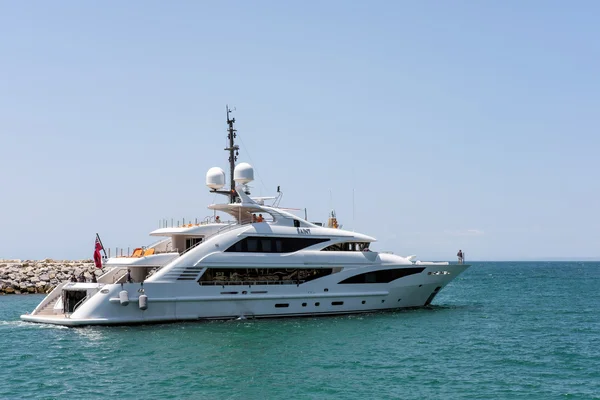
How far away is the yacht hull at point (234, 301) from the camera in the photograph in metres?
25.0

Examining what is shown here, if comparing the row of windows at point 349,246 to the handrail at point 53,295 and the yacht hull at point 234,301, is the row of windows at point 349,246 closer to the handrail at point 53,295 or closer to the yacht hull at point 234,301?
the yacht hull at point 234,301

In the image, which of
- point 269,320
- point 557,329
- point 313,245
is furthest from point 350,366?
point 557,329

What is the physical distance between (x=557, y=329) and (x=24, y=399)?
21.3 metres

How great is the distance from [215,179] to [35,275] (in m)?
27.4

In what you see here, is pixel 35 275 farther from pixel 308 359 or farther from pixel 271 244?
pixel 308 359

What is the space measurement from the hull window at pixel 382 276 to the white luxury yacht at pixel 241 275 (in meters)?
0.05

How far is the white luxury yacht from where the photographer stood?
83.6 ft

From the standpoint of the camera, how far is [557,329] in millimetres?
27547

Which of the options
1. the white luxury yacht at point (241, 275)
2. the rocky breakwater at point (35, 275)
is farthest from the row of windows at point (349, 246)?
the rocky breakwater at point (35, 275)

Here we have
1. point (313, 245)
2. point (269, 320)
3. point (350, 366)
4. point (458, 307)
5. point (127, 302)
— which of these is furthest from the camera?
point (458, 307)

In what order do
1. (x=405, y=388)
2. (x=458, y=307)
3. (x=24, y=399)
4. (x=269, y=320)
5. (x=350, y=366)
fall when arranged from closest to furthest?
(x=24, y=399)
(x=405, y=388)
(x=350, y=366)
(x=269, y=320)
(x=458, y=307)

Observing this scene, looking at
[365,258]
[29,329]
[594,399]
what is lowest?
[594,399]

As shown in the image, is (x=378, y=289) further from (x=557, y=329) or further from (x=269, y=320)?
(x=557, y=329)

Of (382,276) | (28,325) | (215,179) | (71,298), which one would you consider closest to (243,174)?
(215,179)
